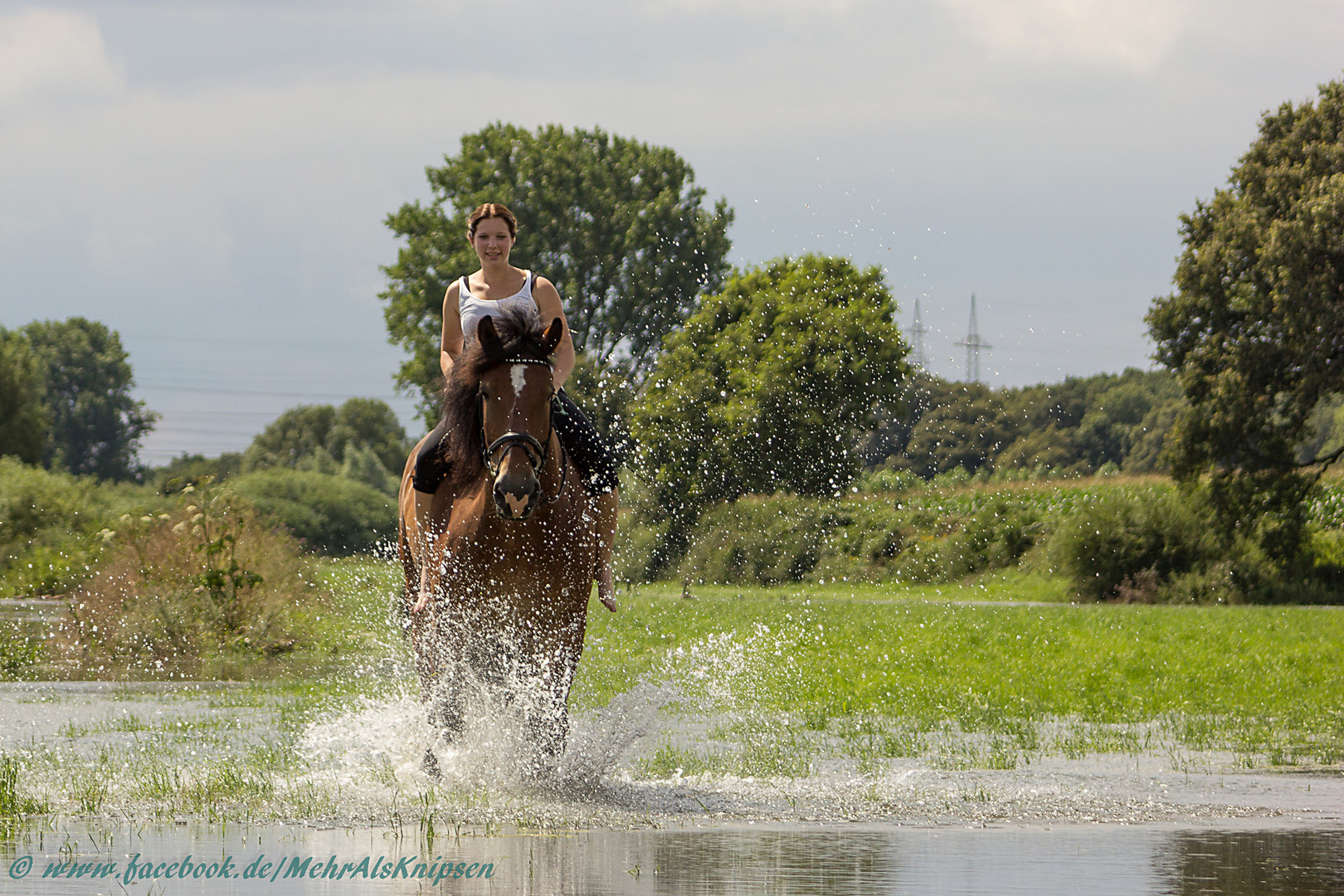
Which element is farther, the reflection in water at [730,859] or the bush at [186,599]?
the bush at [186,599]

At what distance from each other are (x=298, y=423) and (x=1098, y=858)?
4405 inches

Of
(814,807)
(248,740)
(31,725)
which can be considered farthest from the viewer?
(31,725)

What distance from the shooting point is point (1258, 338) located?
3691 centimetres

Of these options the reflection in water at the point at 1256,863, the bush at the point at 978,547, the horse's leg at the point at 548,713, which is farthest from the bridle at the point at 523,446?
the bush at the point at 978,547

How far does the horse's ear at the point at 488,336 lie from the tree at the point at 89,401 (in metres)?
116

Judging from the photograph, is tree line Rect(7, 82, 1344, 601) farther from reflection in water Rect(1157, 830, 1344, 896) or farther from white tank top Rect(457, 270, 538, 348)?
reflection in water Rect(1157, 830, 1344, 896)

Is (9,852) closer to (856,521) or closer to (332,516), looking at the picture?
(856,521)

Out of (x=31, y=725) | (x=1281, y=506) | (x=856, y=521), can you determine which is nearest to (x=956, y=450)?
(x=856, y=521)

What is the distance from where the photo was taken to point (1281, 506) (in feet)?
122

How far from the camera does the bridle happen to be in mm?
Result: 7816

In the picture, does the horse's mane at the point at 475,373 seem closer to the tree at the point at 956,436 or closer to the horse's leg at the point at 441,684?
the horse's leg at the point at 441,684

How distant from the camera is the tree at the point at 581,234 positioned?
62281mm

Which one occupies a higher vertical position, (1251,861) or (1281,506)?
(1281,506)

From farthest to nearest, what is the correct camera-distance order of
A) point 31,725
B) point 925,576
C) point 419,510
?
1. point 925,576
2. point 31,725
3. point 419,510
